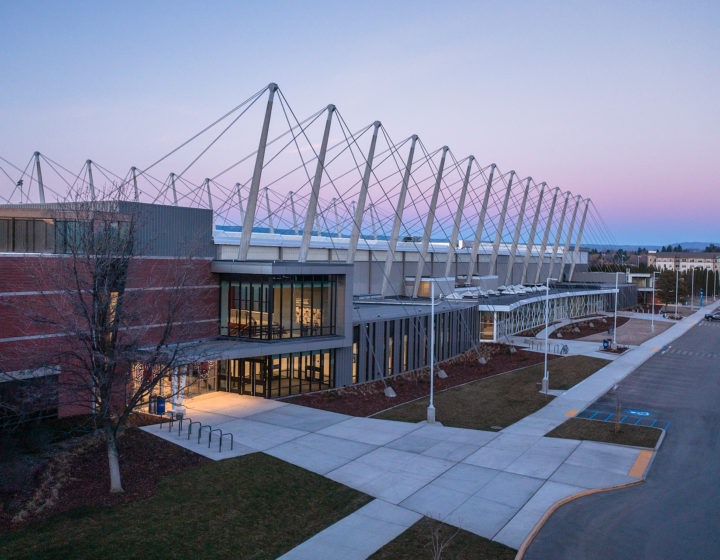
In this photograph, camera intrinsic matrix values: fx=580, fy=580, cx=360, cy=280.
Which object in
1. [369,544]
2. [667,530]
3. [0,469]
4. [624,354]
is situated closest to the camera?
[369,544]

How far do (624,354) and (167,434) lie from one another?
4235 centimetres

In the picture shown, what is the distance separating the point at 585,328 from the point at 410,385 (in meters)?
42.9

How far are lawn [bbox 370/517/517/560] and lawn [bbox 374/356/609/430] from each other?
1159 centimetres

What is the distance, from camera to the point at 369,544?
15750 millimetres

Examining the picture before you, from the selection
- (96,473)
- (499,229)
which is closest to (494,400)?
(96,473)

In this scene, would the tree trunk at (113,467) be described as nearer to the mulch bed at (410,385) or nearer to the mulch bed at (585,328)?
the mulch bed at (410,385)

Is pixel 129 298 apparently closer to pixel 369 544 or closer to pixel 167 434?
pixel 167 434

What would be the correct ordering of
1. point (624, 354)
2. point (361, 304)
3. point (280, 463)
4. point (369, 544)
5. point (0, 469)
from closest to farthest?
1. point (369, 544)
2. point (0, 469)
3. point (280, 463)
4. point (361, 304)
5. point (624, 354)

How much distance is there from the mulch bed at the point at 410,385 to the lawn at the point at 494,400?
1.13 metres

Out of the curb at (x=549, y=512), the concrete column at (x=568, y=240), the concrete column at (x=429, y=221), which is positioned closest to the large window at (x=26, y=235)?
the curb at (x=549, y=512)

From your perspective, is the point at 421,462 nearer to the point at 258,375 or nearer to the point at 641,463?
the point at 641,463

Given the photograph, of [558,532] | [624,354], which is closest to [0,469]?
[558,532]

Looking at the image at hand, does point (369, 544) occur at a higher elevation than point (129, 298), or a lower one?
lower

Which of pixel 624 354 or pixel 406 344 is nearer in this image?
pixel 406 344
